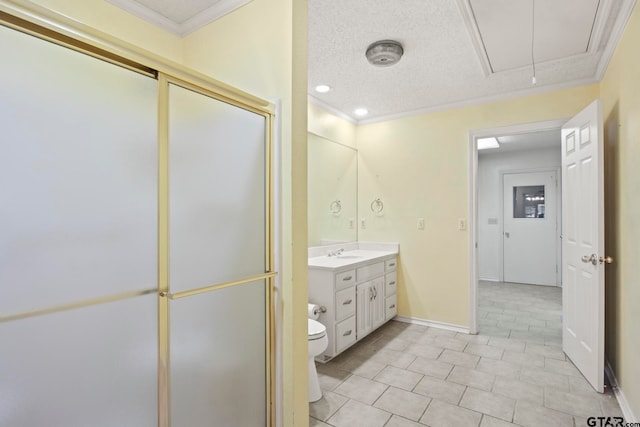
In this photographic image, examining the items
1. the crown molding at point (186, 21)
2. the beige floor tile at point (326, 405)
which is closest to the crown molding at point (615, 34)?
the crown molding at point (186, 21)

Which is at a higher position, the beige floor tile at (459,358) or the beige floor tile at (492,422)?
the beige floor tile at (492,422)

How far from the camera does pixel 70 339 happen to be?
3.31 feet

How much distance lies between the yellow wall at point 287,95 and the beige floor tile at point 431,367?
4.23 ft

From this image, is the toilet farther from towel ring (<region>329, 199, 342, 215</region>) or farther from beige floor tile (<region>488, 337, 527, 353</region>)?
beige floor tile (<region>488, 337, 527, 353</region>)

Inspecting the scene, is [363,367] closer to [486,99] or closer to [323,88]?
[323,88]

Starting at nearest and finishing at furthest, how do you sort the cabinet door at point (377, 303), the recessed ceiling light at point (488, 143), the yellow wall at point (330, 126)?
→ 1. the cabinet door at point (377, 303)
2. the yellow wall at point (330, 126)
3. the recessed ceiling light at point (488, 143)

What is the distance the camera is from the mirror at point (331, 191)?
357cm

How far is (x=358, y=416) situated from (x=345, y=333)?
0.88m

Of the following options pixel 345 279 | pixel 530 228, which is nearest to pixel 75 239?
pixel 345 279

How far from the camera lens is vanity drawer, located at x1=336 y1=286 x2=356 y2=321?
2.82 m

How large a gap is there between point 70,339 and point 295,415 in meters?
1.13

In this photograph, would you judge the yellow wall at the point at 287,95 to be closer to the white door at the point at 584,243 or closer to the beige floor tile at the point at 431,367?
the beige floor tile at the point at 431,367

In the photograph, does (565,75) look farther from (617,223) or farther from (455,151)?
(617,223)

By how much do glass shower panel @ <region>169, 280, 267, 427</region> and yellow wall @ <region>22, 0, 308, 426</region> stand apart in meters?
0.14
